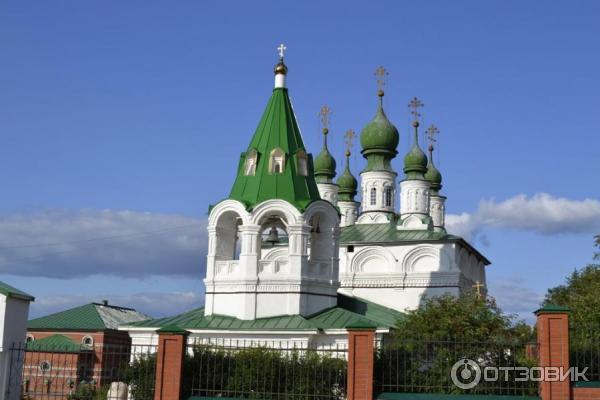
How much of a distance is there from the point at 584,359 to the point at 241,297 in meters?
9.15

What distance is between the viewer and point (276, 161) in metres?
21.3

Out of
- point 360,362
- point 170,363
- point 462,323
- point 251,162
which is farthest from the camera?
point 251,162

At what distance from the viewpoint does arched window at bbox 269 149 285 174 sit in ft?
69.8

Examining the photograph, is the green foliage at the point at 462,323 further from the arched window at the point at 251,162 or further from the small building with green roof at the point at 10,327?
the small building with green roof at the point at 10,327

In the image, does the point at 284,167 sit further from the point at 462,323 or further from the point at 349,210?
the point at 349,210

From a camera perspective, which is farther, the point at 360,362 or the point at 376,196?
the point at 376,196

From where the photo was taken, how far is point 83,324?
138ft

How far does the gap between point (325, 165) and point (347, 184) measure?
1320mm

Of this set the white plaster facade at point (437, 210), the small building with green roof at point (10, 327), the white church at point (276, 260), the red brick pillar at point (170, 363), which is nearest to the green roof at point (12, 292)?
the small building with green roof at point (10, 327)

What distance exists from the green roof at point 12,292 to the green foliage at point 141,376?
→ 7.26 feet

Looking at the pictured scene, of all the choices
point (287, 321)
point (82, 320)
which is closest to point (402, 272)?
point (287, 321)

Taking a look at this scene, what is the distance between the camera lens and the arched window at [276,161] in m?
21.3

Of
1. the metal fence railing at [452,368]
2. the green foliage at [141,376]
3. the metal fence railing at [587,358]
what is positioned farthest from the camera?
the green foliage at [141,376]

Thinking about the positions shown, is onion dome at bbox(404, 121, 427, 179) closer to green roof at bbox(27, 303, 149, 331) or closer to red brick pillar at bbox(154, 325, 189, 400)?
green roof at bbox(27, 303, 149, 331)
